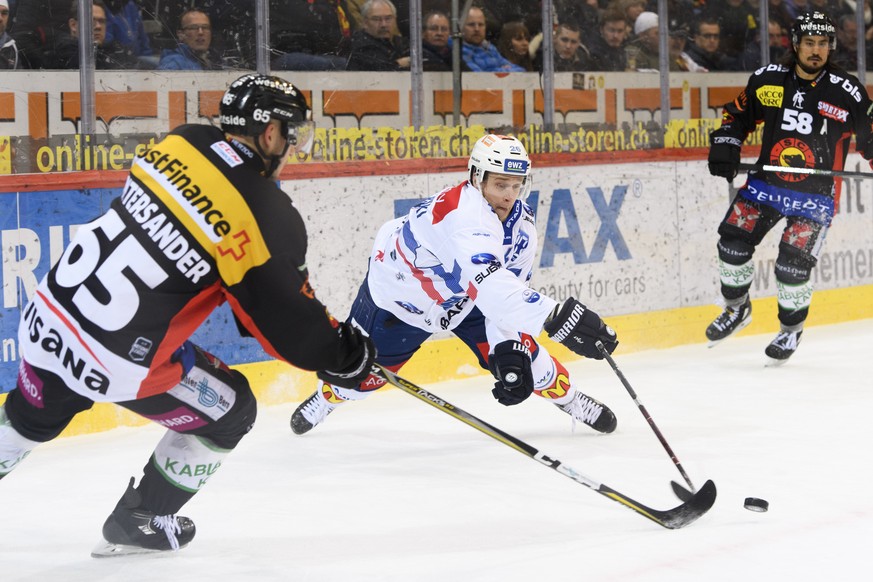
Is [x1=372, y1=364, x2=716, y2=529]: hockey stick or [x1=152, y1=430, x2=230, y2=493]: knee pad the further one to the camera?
[x1=372, y1=364, x2=716, y2=529]: hockey stick

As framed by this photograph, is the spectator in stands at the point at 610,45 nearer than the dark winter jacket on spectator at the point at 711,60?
Yes

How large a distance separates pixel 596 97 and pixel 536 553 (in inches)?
150

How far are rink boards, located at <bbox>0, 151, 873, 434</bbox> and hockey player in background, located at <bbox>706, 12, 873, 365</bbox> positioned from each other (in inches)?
25.6

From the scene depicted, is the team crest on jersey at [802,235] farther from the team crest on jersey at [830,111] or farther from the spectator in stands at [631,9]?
the spectator in stands at [631,9]

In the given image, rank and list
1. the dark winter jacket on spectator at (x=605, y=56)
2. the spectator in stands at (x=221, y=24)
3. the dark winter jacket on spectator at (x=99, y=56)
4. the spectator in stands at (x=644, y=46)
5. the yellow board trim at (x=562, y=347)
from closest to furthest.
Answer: the yellow board trim at (x=562, y=347) → the dark winter jacket on spectator at (x=99, y=56) → the spectator in stands at (x=221, y=24) → the dark winter jacket on spectator at (x=605, y=56) → the spectator in stands at (x=644, y=46)

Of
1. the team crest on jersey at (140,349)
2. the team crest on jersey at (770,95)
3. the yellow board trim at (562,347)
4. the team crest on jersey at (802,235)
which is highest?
the team crest on jersey at (770,95)

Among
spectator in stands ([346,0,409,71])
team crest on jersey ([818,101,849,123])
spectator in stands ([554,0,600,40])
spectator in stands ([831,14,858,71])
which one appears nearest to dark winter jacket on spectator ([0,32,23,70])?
spectator in stands ([346,0,409,71])

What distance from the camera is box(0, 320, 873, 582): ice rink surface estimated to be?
2801 mm

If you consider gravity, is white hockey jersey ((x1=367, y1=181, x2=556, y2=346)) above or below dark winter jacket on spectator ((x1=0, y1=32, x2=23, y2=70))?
below

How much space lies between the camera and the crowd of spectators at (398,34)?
4.61 m

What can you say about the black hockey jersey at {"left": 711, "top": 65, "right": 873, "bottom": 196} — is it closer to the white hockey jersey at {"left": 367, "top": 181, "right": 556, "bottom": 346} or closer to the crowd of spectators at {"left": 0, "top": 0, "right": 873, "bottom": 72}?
the crowd of spectators at {"left": 0, "top": 0, "right": 873, "bottom": 72}

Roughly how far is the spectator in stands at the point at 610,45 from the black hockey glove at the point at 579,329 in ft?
10.7

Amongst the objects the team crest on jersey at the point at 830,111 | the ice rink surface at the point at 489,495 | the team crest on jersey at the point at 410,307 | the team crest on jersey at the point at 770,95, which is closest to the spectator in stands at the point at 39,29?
the ice rink surface at the point at 489,495

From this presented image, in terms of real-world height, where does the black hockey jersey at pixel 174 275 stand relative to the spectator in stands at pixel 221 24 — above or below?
below
